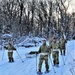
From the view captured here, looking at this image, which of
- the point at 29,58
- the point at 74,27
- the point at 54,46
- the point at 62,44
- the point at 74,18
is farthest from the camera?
the point at 74,27

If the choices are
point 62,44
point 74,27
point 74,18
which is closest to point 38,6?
point 74,18

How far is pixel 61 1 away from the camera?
74.9m

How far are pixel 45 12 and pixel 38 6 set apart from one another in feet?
8.33

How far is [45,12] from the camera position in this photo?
79.0 m

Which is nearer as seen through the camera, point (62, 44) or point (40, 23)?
point (62, 44)

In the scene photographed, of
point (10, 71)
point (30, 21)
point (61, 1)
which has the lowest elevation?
point (10, 71)

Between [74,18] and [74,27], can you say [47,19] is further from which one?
[74,27]

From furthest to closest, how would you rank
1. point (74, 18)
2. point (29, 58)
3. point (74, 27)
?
point (74, 27) → point (74, 18) → point (29, 58)

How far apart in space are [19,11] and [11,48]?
1761 inches

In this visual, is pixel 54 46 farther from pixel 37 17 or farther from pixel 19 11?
pixel 37 17

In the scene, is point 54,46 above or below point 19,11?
below

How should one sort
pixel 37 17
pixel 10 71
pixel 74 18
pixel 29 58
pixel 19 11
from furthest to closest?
pixel 74 18 → pixel 37 17 → pixel 19 11 → pixel 29 58 → pixel 10 71

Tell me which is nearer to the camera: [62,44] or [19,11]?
[62,44]

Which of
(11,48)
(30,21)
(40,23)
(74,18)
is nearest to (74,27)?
(74,18)
